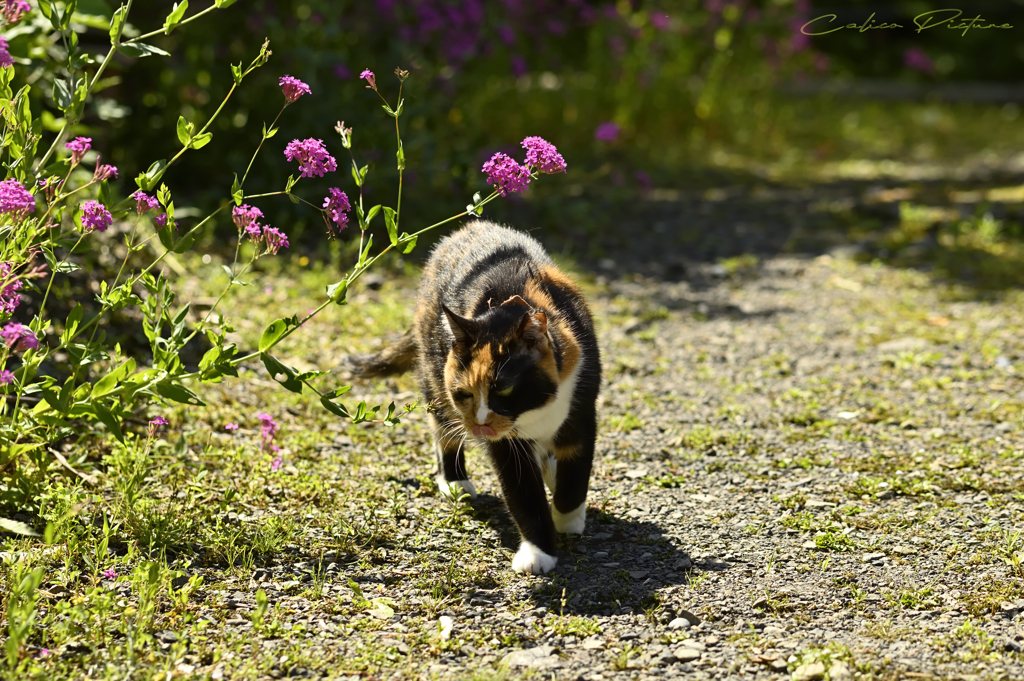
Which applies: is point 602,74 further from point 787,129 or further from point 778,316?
point 778,316

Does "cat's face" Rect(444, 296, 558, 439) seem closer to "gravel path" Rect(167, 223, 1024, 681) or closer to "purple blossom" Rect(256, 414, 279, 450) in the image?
"gravel path" Rect(167, 223, 1024, 681)

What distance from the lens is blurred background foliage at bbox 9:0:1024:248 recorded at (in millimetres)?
6109

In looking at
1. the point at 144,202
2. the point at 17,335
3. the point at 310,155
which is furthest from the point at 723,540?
the point at 17,335

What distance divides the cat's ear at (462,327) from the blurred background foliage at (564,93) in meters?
2.35

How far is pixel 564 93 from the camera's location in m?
9.26

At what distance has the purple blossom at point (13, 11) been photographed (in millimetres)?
2469

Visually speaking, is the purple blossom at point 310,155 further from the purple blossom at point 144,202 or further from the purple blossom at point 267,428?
the purple blossom at point 267,428

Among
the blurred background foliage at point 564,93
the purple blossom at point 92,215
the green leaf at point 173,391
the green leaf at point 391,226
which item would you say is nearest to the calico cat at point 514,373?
the green leaf at point 391,226

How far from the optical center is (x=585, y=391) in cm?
312

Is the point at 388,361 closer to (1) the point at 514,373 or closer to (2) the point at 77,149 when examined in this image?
(1) the point at 514,373

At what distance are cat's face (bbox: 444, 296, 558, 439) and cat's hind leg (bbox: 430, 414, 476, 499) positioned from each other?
54 centimetres

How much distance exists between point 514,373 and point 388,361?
1.10 m

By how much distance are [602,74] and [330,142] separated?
391cm

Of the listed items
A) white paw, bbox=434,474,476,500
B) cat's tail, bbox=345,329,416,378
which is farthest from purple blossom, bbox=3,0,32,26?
white paw, bbox=434,474,476,500
